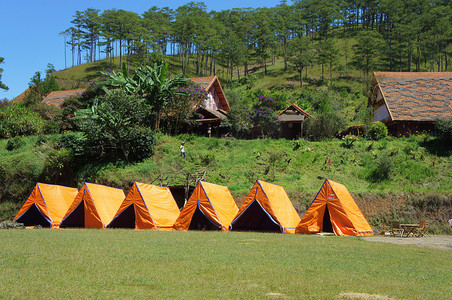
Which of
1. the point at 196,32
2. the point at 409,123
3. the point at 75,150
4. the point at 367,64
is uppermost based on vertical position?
the point at 196,32

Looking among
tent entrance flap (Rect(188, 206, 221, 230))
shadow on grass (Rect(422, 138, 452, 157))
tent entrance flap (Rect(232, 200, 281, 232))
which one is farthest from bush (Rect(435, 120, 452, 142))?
tent entrance flap (Rect(188, 206, 221, 230))

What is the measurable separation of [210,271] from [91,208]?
45.2 feet

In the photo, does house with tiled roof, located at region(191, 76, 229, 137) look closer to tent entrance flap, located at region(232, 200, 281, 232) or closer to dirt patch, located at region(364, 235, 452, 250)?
Result: tent entrance flap, located at region(232, 200, 281, 232)

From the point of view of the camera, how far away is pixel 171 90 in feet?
111

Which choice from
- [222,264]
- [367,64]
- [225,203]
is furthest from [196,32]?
[222,264]

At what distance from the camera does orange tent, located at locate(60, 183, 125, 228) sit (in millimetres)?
20031

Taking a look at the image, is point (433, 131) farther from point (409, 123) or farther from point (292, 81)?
point (292, 81)

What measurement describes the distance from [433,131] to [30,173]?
32.4m

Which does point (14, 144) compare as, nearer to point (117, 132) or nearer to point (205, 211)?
point (117, 132)

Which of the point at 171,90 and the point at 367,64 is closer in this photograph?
the point at 171,90

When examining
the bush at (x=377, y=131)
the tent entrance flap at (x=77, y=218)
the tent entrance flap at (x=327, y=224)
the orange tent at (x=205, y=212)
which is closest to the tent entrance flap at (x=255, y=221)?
the orange tent at (x=205, y=212)

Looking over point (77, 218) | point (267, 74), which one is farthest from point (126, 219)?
point (267, 74)

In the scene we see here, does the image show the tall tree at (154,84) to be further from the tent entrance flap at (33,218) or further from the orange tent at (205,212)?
the orange tent at (205,212)

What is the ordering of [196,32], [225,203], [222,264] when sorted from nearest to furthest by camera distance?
[222,264] < [225,203] < [196,32]
